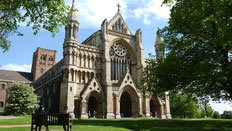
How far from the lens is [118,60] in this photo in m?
39.3

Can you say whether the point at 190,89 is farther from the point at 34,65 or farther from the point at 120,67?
the point at 34,65

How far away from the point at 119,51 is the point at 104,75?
710cm

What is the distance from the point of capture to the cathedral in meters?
32.0

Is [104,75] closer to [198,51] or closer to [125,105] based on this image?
[125,105]

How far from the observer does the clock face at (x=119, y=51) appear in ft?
128

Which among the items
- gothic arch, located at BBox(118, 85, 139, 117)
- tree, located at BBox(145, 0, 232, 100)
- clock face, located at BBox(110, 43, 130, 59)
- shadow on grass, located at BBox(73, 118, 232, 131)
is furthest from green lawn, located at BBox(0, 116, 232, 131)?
clock face, located at BBox(110, 43, 130, 59)

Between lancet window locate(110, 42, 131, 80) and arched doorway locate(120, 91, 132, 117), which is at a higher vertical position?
lancet window locate(110, 42, 131, 80)

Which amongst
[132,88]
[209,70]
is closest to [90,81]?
[132,88]

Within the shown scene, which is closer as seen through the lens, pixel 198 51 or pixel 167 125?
pixel 167 125

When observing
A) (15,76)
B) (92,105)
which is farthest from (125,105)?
(15,76)

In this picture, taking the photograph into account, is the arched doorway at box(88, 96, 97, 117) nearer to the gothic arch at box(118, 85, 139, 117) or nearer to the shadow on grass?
the gothic arch at box(118, 85, 139, 117)

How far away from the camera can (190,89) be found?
758 inches

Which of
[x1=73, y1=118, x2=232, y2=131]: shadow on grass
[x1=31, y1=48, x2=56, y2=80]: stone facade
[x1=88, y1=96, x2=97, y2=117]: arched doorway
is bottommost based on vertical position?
[x1=73, y1=118, x2=232, y2=131]: shadow on grass

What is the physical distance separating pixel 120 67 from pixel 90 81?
8698mm
